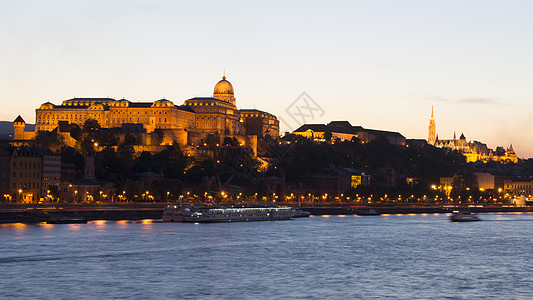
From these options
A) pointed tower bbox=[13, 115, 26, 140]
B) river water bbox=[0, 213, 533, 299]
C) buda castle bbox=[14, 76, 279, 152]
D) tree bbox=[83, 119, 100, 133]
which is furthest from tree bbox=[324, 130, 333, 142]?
river water bbox=[0, 213, 533, 299]

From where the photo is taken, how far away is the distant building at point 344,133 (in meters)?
173

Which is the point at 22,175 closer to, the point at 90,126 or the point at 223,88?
the point at 90,126

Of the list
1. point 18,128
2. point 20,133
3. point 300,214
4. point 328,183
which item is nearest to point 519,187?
point 328,183

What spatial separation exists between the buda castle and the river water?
202 ft

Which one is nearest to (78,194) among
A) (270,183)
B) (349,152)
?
(270,183)

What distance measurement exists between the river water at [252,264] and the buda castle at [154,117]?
202 ft

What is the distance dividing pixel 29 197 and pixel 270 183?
131ft

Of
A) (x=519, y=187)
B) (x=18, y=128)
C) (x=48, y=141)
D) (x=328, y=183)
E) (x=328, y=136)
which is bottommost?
(x=519, y=187)

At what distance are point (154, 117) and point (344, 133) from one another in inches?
2236

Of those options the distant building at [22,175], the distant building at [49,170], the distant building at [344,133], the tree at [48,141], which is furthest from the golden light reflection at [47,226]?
the distant building at [344,133]

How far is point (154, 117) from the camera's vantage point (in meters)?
131

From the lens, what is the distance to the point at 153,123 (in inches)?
5108

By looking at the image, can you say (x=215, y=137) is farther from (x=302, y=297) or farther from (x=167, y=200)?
(x=302, y=297)

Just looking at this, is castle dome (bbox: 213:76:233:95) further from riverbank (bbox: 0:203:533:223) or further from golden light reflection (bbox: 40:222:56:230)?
golden light reflection (bbox: 40:222:56:230)
